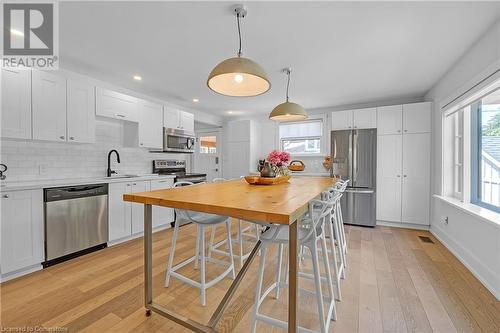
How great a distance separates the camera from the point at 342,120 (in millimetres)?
4395

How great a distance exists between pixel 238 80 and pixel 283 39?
75 centimetres

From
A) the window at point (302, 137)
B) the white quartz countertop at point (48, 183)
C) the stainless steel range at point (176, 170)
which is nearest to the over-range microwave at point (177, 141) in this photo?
the stainless steel range at point (176, 170)

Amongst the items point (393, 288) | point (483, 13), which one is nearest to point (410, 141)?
point (483, 13)

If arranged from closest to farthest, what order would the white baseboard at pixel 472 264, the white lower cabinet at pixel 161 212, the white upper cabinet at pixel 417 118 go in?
1. the white baseboard at pixel 472 264
2. the white lower cabinet at pixel 161 212
3. the white upper cabinet at pixel 417 118

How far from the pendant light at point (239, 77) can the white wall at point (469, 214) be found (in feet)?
6.94

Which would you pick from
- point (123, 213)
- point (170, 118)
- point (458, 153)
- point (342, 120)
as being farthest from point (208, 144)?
point (458, 153)

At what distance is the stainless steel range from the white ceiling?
1576mm

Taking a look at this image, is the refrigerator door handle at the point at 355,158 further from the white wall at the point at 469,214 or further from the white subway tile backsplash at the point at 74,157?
the white subway tile backsplash at the point at 74,157

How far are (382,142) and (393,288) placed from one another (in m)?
2.83

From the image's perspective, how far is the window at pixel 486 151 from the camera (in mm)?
2328

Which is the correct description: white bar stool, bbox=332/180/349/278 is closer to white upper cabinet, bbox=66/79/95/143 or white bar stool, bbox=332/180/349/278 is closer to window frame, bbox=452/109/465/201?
window frame, bbox=452/109/465/201

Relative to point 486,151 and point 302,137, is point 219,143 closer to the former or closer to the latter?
point 302,137

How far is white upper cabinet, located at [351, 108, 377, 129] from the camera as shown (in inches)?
163

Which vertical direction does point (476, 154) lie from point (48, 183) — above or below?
above
